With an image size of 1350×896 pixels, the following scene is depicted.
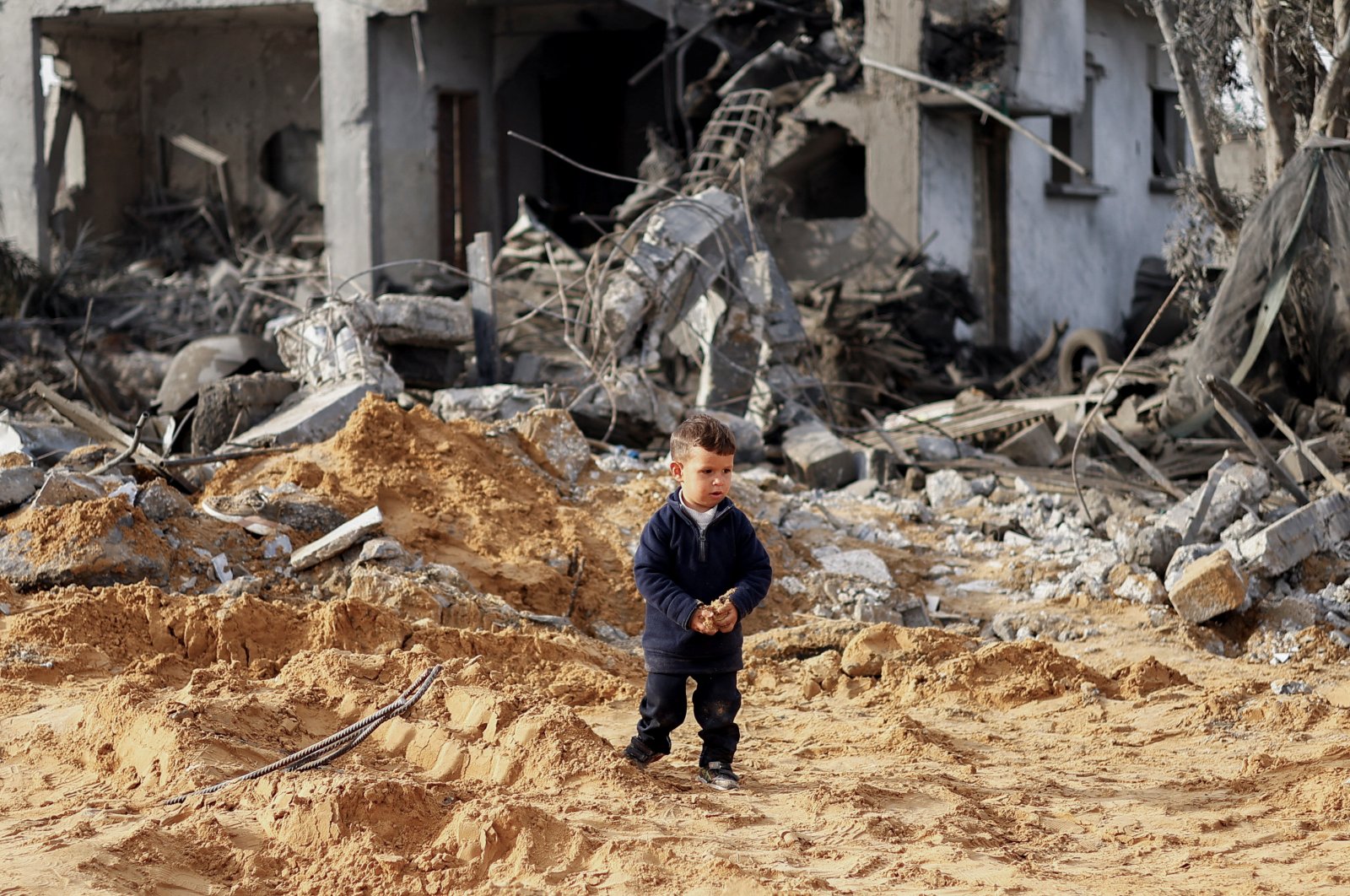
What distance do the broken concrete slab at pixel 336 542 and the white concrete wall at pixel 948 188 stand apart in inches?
349

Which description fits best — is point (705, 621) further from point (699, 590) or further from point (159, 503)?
point (159, 503)

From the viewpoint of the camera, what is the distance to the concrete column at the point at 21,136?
51.1 ft

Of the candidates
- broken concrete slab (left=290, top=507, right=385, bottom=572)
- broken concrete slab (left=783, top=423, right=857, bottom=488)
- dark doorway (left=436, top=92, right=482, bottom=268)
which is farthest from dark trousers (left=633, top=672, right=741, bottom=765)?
dark doorway (left=436, top=92, right=482, bottom=268)

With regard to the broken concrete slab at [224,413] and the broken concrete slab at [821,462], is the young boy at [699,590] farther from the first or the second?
the broken concrete slab at [821,462]

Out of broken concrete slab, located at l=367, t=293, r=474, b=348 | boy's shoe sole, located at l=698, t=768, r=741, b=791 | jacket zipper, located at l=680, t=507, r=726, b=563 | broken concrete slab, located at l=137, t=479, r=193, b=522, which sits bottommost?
boy's shoe sole, located at l=698, t=768, r=741, b=791

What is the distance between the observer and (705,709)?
395 centimetres

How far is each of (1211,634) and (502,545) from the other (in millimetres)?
3222

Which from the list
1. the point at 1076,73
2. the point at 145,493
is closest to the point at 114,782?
the point at 145,493

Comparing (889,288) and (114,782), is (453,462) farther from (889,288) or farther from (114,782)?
(889,288)

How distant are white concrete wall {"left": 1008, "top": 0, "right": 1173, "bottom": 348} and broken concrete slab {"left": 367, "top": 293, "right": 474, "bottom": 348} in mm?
7374

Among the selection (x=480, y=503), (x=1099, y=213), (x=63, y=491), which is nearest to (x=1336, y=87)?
(x=480, y=503)

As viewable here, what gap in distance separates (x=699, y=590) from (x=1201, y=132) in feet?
24.2

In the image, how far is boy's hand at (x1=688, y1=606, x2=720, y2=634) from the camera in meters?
3.75

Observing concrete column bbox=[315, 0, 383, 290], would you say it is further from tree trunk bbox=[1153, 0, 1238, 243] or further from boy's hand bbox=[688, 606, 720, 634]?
boy's hand bbox=[688, 606, 720, 634]
